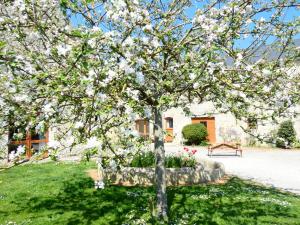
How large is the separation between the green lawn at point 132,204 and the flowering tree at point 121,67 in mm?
1183

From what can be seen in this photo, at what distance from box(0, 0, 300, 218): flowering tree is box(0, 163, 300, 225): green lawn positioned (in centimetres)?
118

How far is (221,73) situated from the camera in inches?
229

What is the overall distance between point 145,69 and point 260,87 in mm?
1994

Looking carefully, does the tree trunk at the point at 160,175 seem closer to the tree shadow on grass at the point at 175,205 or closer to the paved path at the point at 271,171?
the tree shadow on grass at the point at 175,205

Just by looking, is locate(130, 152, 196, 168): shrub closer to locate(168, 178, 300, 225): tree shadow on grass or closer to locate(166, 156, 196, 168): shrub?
locate(166, 156, 196, 168): shrub

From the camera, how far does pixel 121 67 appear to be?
4316 millimetres

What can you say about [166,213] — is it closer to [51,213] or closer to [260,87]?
[51,213]

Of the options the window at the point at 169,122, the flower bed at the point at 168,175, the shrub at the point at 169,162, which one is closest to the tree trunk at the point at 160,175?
the flower bed at the point at 168,175

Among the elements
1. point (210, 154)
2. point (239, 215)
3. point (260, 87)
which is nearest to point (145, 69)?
point (260, 87)

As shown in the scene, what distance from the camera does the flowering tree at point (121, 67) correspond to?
442 centimetres

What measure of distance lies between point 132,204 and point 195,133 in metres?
23.7

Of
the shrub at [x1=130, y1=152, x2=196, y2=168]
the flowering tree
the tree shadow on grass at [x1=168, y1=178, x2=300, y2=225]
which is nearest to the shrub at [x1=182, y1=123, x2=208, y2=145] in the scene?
the shrub at [x1=130, y1=152, x2=196, y2=168]

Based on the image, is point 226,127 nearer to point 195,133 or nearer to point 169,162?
point 195,133

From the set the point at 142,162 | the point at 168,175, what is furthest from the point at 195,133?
the point at 168,175
